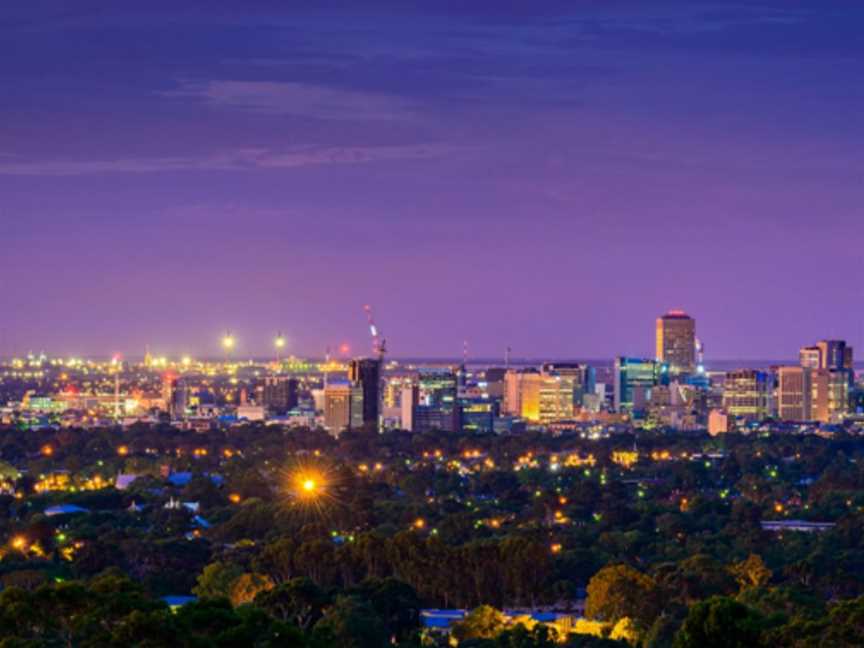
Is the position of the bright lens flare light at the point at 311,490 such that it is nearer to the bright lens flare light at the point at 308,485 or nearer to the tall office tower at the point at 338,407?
the bright lens flare light at the point at 308,485

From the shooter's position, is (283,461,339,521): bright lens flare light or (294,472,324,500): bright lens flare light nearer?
(283,461,339,521): bright lens flare light

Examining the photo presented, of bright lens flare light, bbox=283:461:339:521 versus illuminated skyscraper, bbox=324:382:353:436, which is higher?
illuminated skyscraper, bbox=324:382:353:436

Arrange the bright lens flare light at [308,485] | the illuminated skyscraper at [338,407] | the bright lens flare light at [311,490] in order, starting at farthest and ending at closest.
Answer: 1. the illuminated skyscraper at [338,407]
2. the bright lens flare light at [308,485]
3. the bright lens flare light at [311,490]

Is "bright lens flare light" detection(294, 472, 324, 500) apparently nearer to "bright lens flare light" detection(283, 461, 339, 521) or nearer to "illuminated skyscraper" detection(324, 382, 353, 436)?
"bright lens flare light" detection(283, 461, 339, 521)

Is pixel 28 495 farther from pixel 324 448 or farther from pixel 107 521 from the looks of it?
pixel 324 448

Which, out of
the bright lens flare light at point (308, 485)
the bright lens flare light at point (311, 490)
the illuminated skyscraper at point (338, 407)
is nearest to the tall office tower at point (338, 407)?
the illuminated skyscraper at point (338, 407)

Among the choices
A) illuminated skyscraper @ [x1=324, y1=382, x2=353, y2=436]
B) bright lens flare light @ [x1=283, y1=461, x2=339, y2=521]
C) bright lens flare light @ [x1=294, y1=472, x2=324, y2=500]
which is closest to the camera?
bright lens flare light @ [x1=283, y1=461, x2=339, y2=521]

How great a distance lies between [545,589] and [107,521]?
23.6 m

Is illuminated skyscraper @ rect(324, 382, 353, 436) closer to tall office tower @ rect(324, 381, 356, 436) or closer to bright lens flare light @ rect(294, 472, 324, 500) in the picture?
tall office tower @ rect(324, 381, 356, 436)

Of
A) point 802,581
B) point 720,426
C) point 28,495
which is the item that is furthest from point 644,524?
point 720,426

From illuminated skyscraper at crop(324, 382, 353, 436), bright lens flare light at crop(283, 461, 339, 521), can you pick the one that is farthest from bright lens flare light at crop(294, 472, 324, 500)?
illuminated skyscraper at crop(324, 382, 353, 436)

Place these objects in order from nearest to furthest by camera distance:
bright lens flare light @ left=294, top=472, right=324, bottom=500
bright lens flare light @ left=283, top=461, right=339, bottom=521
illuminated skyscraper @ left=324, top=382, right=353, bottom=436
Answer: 1. bright lens flare light @ left=283, top=461, right=339, bottom=521
2. bright lens flare light @ left=294, top=472, right=324, bottom=500
3. illuminated skyscraper @ left=324, top=382, right=353, bottom=436

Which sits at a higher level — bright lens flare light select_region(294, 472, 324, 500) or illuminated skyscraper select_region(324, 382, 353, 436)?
illuminated skyscraper select_region(324, 382, 353, 436)

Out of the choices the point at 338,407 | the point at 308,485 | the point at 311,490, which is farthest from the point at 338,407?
the point at 311,490
